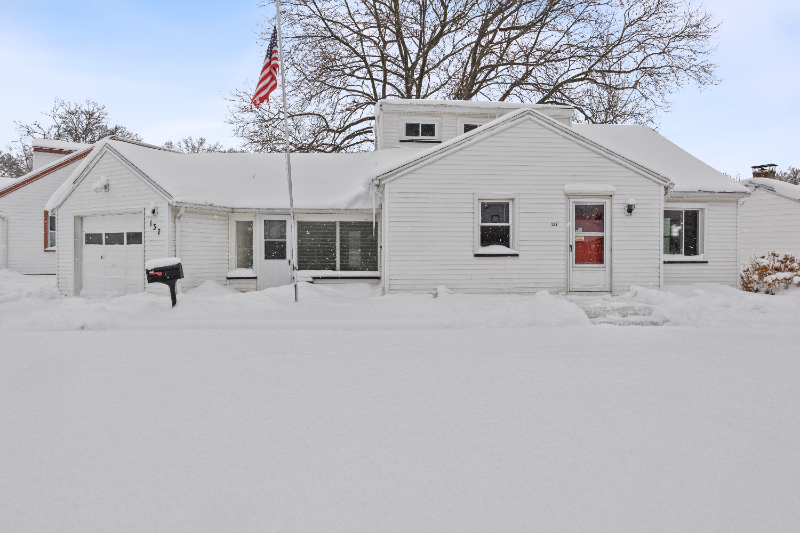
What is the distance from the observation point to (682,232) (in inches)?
515

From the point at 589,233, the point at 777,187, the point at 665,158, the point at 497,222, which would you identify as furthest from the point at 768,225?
the point at 497,222

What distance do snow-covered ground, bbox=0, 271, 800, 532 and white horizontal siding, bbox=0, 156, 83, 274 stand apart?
56.6ft

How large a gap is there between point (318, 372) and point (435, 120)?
12327 millimetres

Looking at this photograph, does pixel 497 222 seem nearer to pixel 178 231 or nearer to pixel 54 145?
pixel 178 231

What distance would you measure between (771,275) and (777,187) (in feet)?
21.6

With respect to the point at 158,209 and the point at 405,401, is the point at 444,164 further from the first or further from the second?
the point at 405,401

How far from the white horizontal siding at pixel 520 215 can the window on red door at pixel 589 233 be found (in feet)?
1.00

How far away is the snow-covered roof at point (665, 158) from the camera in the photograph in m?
12.5

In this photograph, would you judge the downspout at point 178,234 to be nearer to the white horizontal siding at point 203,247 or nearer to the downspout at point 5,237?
the white horizontal siding at point 203,247

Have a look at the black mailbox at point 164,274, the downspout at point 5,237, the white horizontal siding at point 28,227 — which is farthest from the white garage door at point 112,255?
the downspout at point 5,237

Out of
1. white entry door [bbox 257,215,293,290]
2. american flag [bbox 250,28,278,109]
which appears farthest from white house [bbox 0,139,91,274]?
american flag [bbox 250,28,278,109]

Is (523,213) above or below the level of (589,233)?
above

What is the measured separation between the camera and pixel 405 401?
3.62 m

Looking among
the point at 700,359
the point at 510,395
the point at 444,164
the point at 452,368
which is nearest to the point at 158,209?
the point at 444,164
